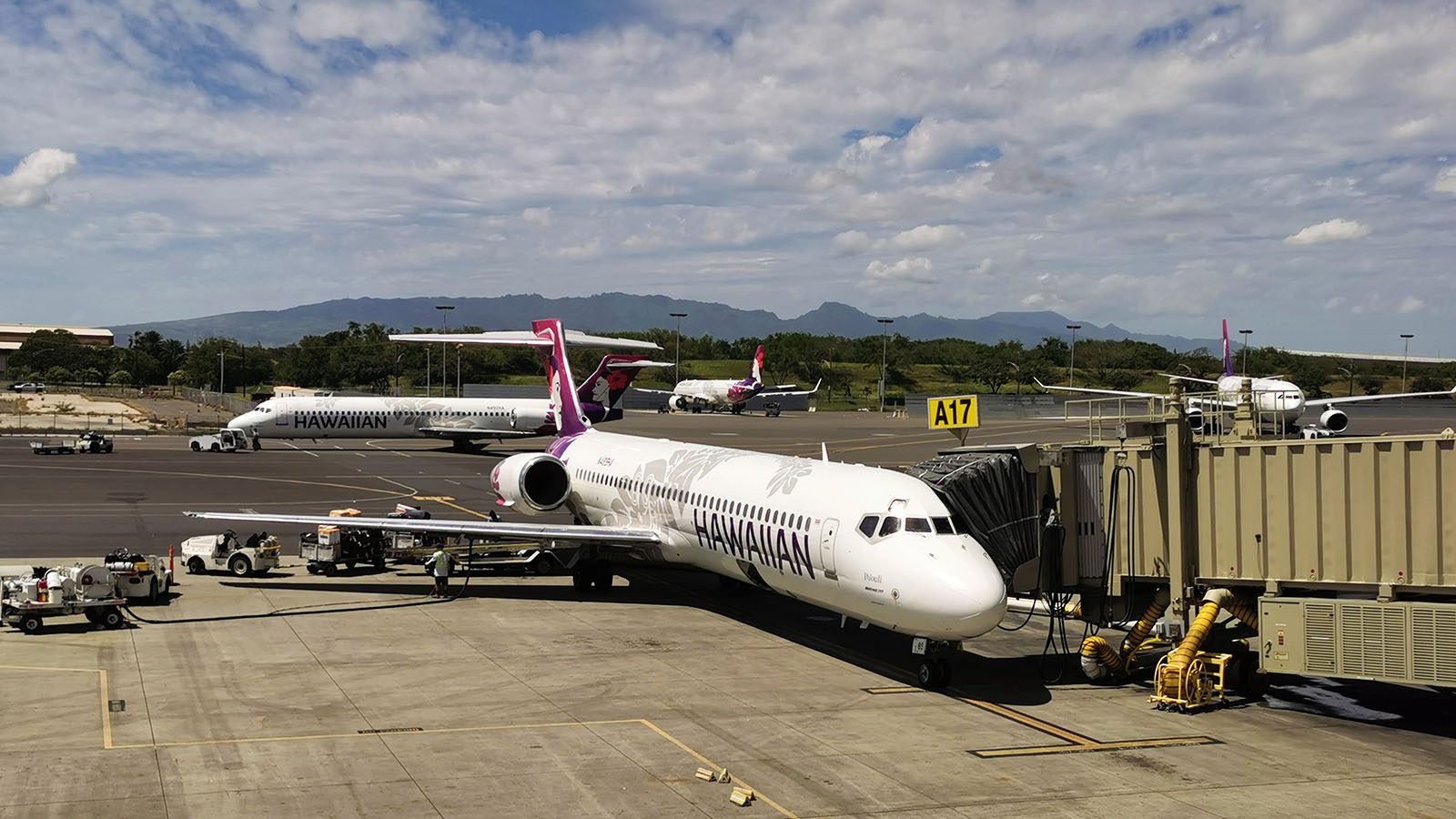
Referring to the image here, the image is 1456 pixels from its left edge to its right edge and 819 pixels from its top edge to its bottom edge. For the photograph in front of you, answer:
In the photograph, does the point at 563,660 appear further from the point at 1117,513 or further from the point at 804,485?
the point at 1117,513

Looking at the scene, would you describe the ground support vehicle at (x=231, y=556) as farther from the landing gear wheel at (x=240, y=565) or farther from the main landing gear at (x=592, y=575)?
the main landing gear at (x=592, y=575)

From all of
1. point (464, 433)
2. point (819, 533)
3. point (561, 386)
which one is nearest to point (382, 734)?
point (819, 533)

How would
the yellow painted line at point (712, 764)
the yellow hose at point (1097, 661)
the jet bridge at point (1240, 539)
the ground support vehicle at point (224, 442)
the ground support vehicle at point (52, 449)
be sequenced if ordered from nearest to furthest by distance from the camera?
the yellow painted line at point (712, 764), the jet bridge at point (1240, 539), the yellow hose at point (1097, 661), the ground support vehicle at point (52, 449), the ground support vehicle at point (224, 442)

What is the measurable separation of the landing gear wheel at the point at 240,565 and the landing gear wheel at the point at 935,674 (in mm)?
20147

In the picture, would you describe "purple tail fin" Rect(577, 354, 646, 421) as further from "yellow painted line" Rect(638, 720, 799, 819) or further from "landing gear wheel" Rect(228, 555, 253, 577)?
"yellow painted line" Rect(638, 720, 799, 819)

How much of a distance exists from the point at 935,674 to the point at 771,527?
4.80 meters

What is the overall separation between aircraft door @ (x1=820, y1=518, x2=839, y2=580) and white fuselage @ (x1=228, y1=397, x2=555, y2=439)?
5469 centimetres

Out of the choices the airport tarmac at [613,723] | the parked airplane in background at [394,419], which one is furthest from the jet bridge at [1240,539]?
the parked airplane in background at [394,419]

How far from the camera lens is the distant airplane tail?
66.9 metres

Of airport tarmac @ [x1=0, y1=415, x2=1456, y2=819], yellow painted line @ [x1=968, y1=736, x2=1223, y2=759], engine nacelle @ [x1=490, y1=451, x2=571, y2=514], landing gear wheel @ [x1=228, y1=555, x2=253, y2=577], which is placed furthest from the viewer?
engine nacelle @ [x1=490, y1=451, x2=571, y2=514]

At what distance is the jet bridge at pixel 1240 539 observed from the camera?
709 inches

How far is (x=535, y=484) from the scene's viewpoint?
118ft

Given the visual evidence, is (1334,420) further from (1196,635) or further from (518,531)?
(518,531)

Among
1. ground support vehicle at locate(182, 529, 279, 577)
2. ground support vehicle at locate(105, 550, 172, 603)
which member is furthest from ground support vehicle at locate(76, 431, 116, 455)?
ground support vehicle at locate(105, 550, 172, 603)
